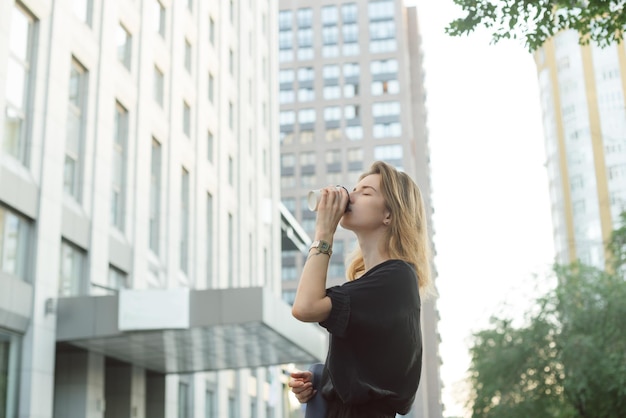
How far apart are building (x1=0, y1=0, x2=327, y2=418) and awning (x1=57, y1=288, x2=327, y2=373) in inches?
1.2

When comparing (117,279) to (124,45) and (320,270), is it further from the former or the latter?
(320,270)

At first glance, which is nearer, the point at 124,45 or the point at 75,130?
the point at 75,130

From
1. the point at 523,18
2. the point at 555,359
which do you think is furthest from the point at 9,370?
the point at 555,359

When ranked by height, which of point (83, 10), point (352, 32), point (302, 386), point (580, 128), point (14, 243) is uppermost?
point (352, 32)

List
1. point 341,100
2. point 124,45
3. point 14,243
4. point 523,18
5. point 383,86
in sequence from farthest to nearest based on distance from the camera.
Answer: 1. point 341,100
2. point 383,86
3. point 124,45
4. point 14,243
5. point 523,18

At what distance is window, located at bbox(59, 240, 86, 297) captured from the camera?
18302 mm

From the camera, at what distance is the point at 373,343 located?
8.59 feet

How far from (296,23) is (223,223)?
7818 centimetres

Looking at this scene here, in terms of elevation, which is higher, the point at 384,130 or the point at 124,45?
the point at 384,130

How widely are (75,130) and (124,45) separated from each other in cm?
451

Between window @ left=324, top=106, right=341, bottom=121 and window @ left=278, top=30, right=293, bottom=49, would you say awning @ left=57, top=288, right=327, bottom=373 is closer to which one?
window @ left=324, top=106, right=341, bottom=121

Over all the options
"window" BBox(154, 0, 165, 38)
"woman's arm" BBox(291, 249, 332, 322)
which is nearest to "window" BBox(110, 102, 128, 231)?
"window" BBox(154, 0, 165, 38)

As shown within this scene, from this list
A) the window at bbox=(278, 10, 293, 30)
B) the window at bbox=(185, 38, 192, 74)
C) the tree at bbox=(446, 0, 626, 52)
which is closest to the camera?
the tree at bbox=(446, 0, 626, 52)

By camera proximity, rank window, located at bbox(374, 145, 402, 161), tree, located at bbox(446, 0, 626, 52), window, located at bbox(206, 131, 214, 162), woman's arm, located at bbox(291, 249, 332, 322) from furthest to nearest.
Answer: window, located at bbox(374, 145, 402, 161) < window, located at bbox(206, 131, 214, 162) < tree, located at bbox(446, 0, 626, 52) < woman's arm, located at bbox(291, 249, 332, 322)
